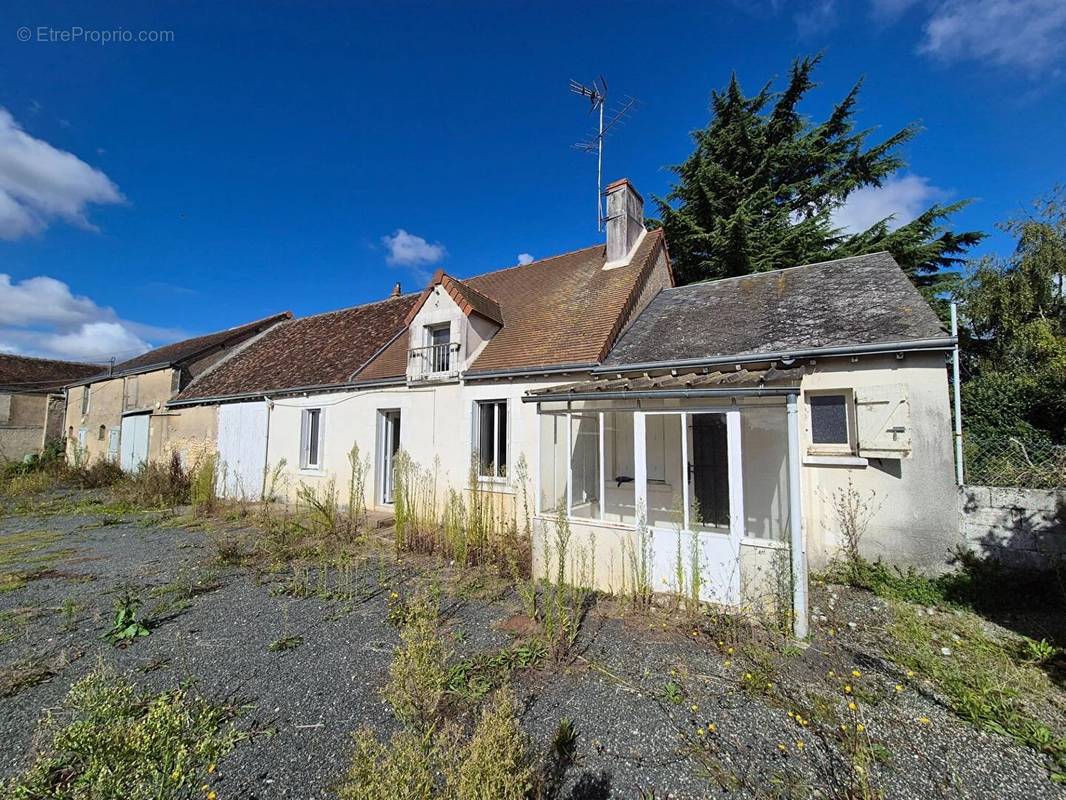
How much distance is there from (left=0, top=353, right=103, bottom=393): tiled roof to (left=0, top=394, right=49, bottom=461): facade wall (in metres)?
0.58

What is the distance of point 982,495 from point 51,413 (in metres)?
37.4

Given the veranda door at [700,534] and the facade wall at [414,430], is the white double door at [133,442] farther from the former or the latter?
the veranda door at [700,534]

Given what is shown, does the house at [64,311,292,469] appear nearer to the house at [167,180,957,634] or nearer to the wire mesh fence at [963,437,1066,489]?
the house at [167,180,957,634]

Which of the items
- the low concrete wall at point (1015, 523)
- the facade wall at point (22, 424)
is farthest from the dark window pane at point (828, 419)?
the facade wall at point (22, 424)

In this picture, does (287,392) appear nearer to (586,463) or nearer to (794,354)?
(586,463)

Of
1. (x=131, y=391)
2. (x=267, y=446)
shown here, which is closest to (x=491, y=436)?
(x=267, y=446)

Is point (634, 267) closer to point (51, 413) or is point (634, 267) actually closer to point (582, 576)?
point (582, 576)

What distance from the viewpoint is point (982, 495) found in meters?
6.15

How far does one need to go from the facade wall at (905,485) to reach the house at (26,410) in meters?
32.7

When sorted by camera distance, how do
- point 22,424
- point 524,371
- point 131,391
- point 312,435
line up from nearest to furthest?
point 524,371 < point 312,435 < point 131,391 < point 22,424

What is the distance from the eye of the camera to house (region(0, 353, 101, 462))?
23.0 metres

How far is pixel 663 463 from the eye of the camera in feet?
26.2

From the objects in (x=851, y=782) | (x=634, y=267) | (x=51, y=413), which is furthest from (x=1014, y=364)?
(x=51, y=413)

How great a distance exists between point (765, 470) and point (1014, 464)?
3.26 metres
